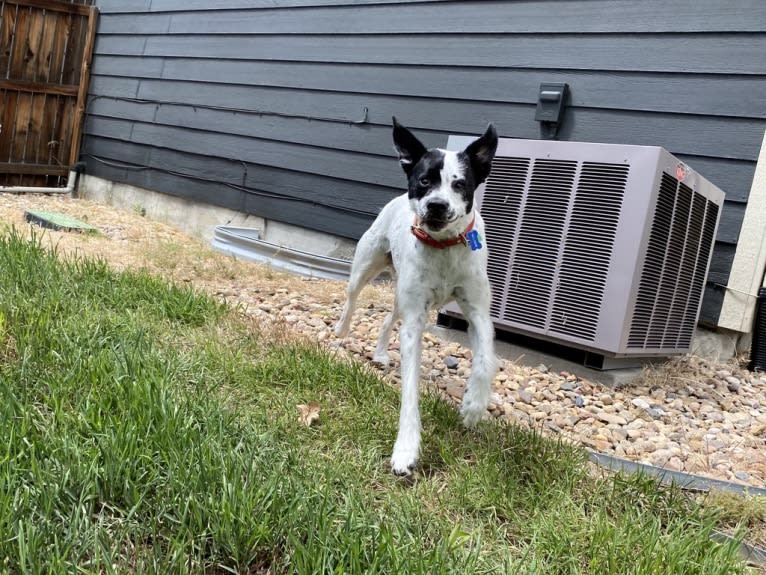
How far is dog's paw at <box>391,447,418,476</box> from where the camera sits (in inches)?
90.5

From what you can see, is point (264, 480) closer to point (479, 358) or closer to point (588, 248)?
point (479, 358)

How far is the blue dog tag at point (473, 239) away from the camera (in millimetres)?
2873

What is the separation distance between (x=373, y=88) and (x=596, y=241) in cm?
325

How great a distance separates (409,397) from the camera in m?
2.54

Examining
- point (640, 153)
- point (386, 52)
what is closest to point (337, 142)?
point (386, 52)

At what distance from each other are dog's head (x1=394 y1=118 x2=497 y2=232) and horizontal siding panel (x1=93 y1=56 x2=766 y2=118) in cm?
217

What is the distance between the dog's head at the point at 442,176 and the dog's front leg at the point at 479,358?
390 mm

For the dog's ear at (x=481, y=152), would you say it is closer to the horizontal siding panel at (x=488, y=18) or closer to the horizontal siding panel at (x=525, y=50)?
the horizontal siding panel at (x=525, y=50)

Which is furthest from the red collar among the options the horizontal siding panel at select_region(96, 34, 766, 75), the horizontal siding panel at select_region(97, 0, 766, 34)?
the horizontal siding panel at select_region(97, 0, 766, 34)

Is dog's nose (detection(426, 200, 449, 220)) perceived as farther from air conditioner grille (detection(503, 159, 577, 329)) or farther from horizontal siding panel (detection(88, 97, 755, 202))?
horizontal siding panel (detection(88, 97, 755, 202))

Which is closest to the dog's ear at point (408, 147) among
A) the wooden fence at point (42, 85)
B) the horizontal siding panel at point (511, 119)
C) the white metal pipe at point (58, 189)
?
the horizontal siding panel at point (511, 119)

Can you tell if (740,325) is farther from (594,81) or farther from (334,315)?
(334,315)

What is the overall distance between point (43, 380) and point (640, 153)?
9.60ft

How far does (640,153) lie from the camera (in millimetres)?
3525
